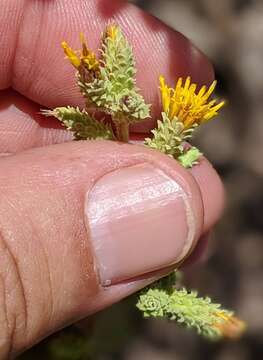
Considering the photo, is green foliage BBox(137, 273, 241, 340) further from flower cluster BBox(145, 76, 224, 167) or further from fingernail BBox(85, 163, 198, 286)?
flower cluster BBox(145, 76, 224, 167)

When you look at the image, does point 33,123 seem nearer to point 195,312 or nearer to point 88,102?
point 88,102

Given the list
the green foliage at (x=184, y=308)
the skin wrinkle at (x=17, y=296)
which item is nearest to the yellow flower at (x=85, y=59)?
the skin wrinkle at (x=17, y=296)

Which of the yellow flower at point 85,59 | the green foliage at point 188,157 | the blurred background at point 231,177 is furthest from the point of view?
the blurred background at point 231,177

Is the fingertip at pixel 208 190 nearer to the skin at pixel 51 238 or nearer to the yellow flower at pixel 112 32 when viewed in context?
the skin at pixel 51 238

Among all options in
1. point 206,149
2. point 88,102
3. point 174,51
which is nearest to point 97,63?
point 88,102

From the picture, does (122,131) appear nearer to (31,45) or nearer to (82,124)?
(82,124)

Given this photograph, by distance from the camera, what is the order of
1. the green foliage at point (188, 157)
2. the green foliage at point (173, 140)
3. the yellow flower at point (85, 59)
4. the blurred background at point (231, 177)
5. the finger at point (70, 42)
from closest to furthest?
the yellow flower at point (85, 59), the green foliage at point (173, 140), the green foliage at point (188, 157), the finger at point (70, 42), the blurred background at point (231, 177)

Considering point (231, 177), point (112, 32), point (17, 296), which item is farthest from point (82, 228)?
point (231, 177)
